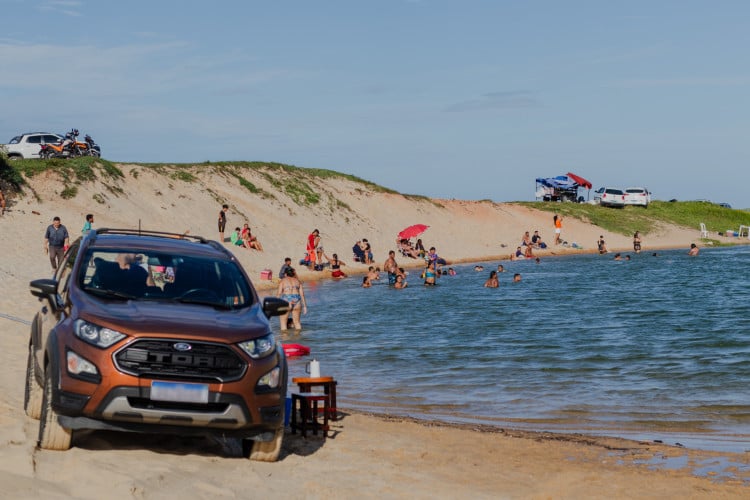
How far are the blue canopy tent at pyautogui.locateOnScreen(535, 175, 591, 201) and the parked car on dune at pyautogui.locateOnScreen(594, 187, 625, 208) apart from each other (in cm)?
194

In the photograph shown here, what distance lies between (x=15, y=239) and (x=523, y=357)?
2152 centimetres

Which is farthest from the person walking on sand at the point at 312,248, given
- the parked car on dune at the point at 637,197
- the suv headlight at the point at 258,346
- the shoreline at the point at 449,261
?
the parked car on dune at the point at 637,197

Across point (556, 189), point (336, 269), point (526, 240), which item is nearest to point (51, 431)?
point (336, 269)

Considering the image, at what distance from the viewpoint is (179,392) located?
25.5ft

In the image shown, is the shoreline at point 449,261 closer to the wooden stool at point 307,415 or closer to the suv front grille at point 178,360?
the wooden stool at point 307,415

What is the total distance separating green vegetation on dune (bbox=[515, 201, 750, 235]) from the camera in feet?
256

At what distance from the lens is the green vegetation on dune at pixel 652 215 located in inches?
3073

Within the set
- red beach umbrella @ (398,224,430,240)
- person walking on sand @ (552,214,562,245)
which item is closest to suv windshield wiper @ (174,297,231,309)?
red beach umbrella @ (398,224,430,240)

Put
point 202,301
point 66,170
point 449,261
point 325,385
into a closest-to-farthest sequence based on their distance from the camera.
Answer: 1. point 202,301
2. point 325,385
3. point 66,170
4. point 449,261

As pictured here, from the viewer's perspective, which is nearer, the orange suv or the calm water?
the orange suv

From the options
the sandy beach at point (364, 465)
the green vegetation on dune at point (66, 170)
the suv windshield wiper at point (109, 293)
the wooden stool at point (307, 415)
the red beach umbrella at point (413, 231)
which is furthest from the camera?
the red beach umbrella at point (413, 231)

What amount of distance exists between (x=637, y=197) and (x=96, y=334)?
3264 inches

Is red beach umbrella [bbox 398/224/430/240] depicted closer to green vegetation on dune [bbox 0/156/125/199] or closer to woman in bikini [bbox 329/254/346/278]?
woman in bikini [bbox 329/254/346/278]

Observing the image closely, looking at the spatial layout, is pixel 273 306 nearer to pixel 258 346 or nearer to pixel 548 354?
pixel 258 346
